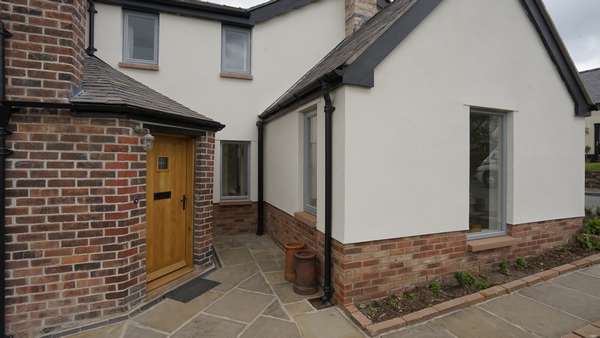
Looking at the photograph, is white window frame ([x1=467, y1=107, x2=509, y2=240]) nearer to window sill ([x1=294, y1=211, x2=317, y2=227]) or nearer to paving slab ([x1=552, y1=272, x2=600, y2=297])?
paving slab ([x1=552, y1=272, x2=600, y2=297])

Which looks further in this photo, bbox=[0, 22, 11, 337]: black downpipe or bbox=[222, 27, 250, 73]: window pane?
bbox=[222, 27, 250, 73]: window pane

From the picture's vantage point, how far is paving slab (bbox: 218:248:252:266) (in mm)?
5552

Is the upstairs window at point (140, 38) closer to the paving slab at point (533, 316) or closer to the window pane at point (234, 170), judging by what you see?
the window pane at point (234, 170)

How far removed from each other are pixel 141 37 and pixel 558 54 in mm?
8405

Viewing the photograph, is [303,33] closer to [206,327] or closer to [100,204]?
[100,204]

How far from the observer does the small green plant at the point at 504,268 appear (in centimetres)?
464

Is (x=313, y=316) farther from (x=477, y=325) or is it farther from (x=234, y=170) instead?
(x=234, y=170)

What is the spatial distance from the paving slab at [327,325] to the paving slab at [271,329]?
109 mm

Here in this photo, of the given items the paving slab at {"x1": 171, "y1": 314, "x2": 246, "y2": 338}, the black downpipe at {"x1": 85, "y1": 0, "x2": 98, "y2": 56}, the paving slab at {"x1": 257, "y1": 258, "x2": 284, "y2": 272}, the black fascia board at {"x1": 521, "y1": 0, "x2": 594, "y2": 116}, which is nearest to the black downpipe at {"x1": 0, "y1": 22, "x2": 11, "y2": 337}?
the paving slab at {"x1": 171, "y1": 314, "x2": 246, "y2": 338}

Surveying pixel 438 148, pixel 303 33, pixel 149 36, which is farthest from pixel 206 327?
pixel 303 33

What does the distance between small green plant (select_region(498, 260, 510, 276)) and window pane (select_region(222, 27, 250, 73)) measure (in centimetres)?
670

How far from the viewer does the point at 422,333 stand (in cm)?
326

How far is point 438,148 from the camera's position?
422cm

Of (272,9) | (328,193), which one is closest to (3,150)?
(328,193)
